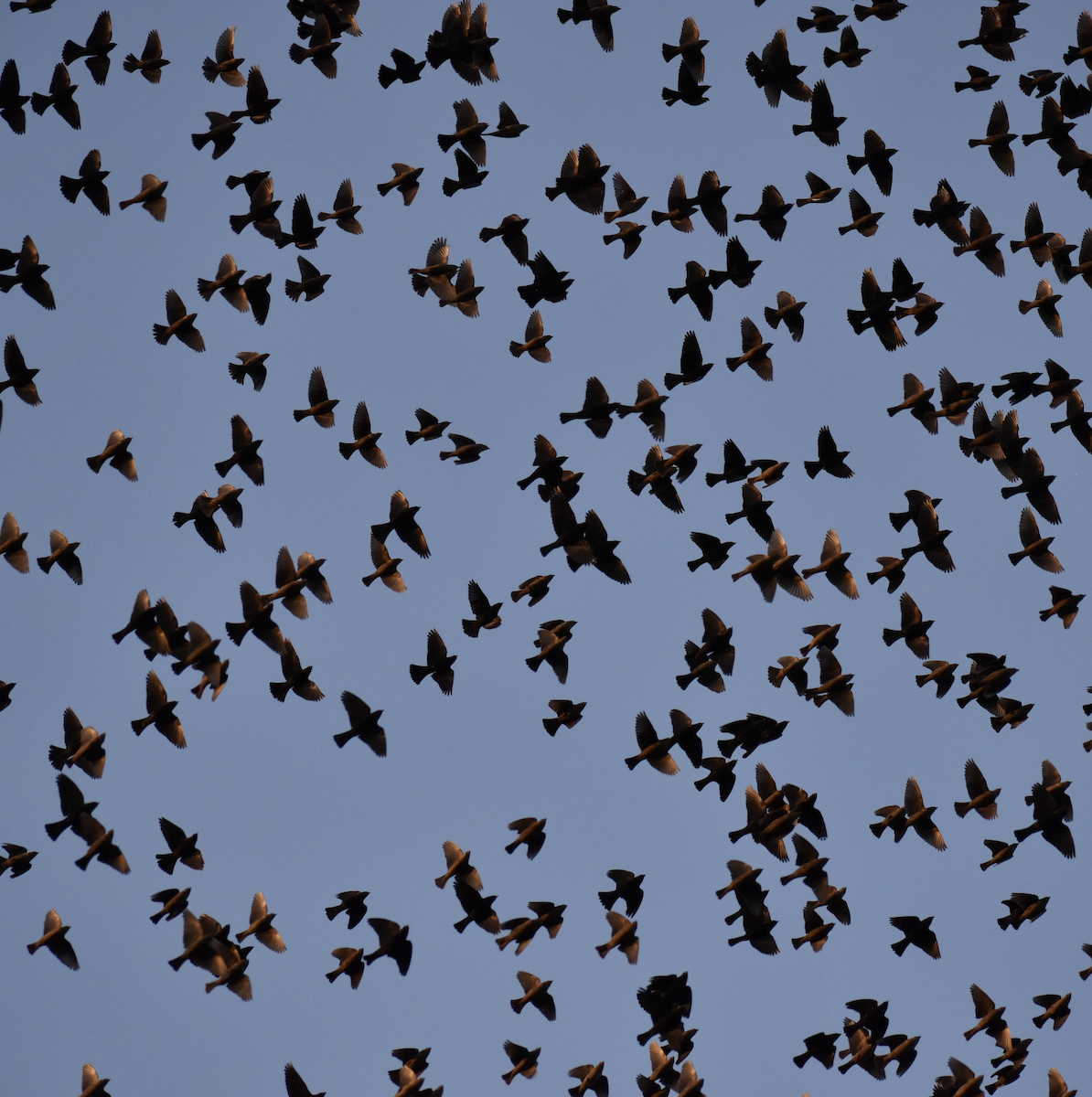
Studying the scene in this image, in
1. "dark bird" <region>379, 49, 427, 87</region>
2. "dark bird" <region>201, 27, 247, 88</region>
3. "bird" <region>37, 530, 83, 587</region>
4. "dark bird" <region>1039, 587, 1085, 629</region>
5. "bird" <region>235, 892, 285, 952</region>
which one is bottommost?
"bird" <region>235, 892, 285, 952</region>

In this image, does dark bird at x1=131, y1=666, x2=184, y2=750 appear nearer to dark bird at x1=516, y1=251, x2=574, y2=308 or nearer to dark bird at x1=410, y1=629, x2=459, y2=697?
dark bird at x1=410, y1=629, x2=459, y2=697

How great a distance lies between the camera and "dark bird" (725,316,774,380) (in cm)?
2822

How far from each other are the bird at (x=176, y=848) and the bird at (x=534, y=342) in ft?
30.9

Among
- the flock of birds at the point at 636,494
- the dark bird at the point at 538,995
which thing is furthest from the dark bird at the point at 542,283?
the dark bird at the point at 538,995

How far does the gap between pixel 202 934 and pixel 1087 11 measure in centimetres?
2109

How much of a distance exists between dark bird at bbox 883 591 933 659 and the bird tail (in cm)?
1532

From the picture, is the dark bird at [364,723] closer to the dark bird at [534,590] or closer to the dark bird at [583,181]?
the dark bird at [534,590]

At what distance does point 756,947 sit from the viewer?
2736 centimetres

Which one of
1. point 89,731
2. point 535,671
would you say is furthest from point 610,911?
point 89,731

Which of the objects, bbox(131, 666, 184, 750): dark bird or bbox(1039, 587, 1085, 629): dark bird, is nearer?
bbox(131, 666, 184, 750): dark bird

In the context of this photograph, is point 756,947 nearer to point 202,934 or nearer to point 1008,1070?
point 1008,1070

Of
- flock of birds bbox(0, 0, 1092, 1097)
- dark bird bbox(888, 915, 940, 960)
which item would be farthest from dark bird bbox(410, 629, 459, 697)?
dark bird bbox(888, 915, 940, 960)

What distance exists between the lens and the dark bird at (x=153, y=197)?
28.4m

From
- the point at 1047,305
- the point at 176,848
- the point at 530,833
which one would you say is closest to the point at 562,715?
the point at 530,833
